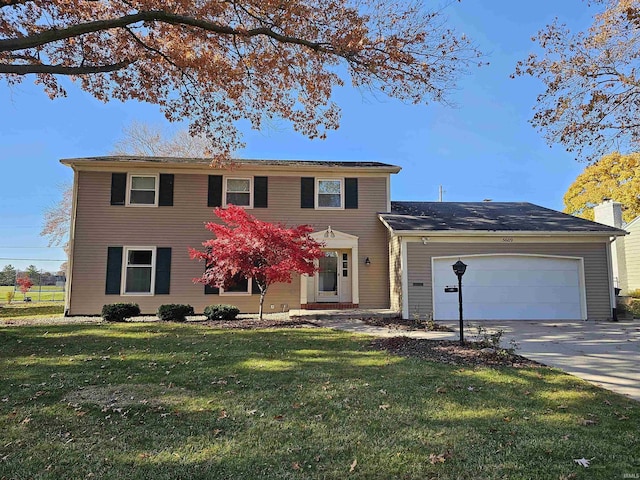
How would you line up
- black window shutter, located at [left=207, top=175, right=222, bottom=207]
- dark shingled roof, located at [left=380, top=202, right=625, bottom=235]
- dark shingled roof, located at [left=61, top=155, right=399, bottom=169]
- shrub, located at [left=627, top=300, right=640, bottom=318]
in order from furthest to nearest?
1. black window shutter, located at [left=207, top=175, right=222, bottom=207]
2. dark shingled roof, located at [left=61, top=155, right=399, bottom=169]
3. shrub, located at [left=627, top=300, right=640, bottom=318]
4. dark shingled roof, located at [left=380, top=202, right=625, bottom=235]

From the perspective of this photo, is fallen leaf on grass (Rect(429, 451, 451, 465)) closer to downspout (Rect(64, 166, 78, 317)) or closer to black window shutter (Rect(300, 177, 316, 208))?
black window shutter (Rect(300, 177, 316, 208))

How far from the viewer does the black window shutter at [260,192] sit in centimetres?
1318

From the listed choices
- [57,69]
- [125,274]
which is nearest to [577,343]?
[57,69]

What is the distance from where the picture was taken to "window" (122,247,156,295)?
495 inches

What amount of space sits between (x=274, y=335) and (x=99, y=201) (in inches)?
336

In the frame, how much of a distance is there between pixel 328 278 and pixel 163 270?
216 inches

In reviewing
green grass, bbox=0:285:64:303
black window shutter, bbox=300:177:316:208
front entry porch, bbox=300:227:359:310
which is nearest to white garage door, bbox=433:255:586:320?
front entry porch, bbox=300:227:359:310

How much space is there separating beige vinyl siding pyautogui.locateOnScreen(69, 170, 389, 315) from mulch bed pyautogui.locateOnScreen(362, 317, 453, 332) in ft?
6.81

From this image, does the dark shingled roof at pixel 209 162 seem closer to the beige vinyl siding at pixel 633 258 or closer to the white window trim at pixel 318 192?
the white window trim at pixel 318 192

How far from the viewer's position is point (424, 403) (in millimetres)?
3990

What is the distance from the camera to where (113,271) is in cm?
1250

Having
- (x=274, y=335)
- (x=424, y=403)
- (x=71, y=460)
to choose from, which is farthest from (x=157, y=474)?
(x=274, y=335)

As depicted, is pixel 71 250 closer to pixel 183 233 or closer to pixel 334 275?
pixel 183 233

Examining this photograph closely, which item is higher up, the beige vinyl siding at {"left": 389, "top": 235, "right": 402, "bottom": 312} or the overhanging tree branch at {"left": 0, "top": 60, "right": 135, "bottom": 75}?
the overhanging tree branch at {"left": 0, "top": 60, "right": 135, "bottom": 75}
